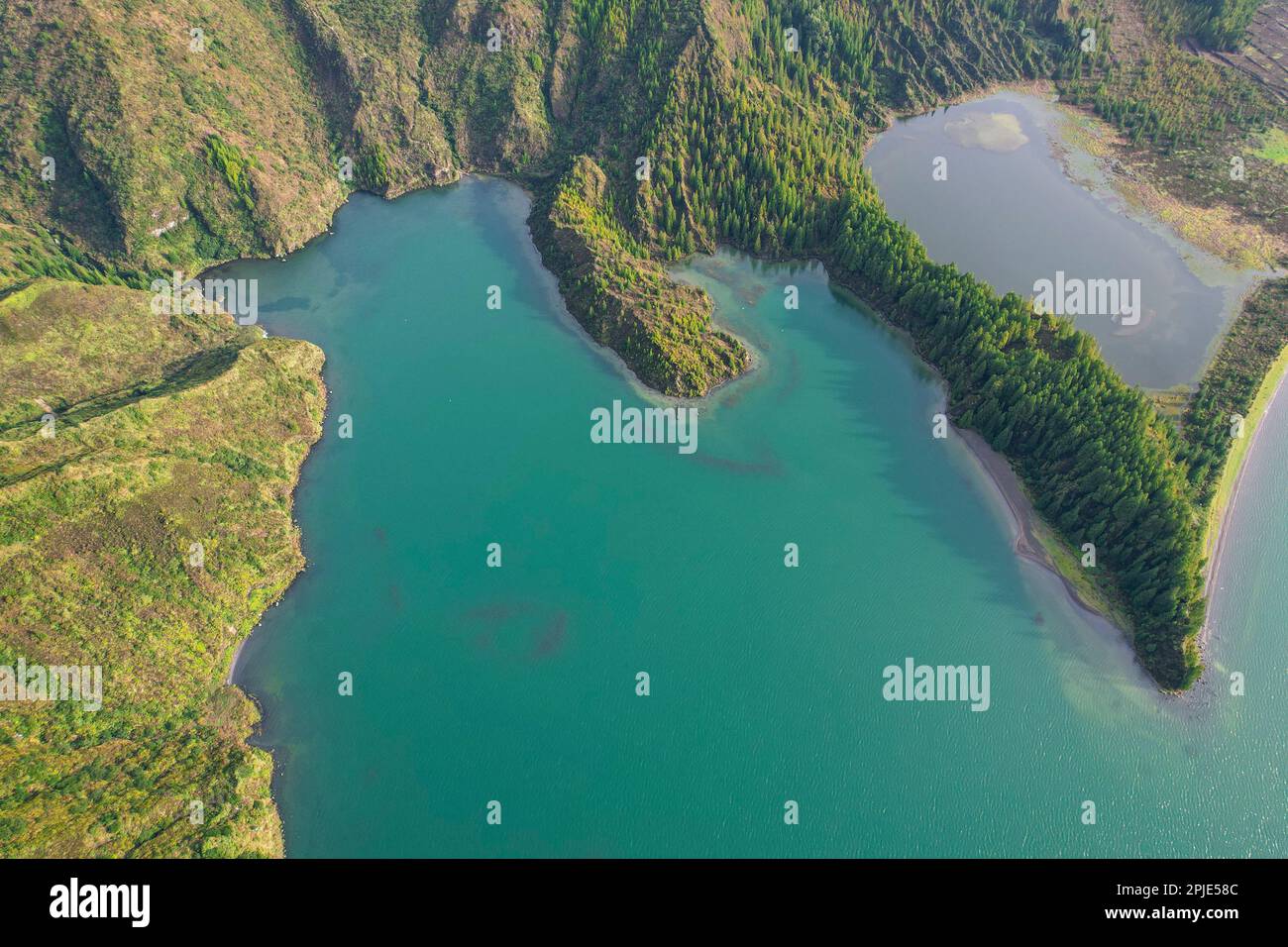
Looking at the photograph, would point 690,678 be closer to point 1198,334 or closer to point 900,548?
point 900,548

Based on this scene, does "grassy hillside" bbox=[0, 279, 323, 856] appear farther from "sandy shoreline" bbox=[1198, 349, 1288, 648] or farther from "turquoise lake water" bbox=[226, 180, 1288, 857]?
"sandy shoreline" bbox=[1198, 349, 1288, 648]

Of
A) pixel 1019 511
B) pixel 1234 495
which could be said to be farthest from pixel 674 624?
pixel 1234 495

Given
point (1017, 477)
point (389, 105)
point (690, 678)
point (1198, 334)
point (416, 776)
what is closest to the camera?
point (416, 776)

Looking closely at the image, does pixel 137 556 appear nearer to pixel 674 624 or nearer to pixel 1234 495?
pixel 674 624

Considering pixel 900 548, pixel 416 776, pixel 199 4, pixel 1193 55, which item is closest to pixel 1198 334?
pixel 900 548

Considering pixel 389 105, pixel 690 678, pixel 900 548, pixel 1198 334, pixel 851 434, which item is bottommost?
pixel 690 678

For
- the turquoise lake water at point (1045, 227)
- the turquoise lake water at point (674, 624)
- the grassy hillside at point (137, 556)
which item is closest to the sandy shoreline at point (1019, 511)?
the turquoise lake water at point (674, 624)
